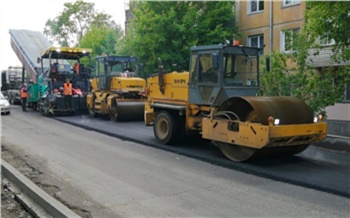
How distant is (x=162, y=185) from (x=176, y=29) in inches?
563

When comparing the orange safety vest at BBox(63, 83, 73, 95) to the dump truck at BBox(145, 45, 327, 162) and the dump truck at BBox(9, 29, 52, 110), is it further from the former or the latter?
the dump truck at BBox(145, 45, 327, 162)

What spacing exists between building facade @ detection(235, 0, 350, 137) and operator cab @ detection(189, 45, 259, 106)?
7.66m

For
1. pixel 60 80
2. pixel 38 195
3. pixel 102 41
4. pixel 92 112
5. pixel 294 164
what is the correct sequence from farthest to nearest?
pixel 102 41 < pixel 60 80 < pixel 92 112 < pixel 294 164 < pixel 38 195

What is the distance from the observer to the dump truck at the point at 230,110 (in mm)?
7984

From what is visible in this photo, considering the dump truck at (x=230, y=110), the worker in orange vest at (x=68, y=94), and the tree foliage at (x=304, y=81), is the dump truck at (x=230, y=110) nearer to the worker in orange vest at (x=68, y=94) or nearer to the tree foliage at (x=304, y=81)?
the tree foliage at (x=304, y=81)

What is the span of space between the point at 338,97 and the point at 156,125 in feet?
18.0

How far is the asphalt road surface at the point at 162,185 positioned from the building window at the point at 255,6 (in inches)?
536

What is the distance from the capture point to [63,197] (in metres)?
6.05

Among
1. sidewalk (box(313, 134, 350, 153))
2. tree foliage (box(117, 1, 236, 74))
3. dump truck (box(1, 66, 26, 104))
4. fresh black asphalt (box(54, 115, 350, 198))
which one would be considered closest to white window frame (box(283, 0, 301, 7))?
tree foliage (box(117, 1, 236, 74))

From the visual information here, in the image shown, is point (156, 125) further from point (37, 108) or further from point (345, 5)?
point (37, 108)

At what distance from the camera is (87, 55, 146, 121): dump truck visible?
15617 millimetres

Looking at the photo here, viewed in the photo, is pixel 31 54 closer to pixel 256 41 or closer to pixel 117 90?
pixel 117 90

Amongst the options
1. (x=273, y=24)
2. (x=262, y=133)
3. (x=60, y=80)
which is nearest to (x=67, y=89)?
(x=60, y=80)

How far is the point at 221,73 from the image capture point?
30.1ft
